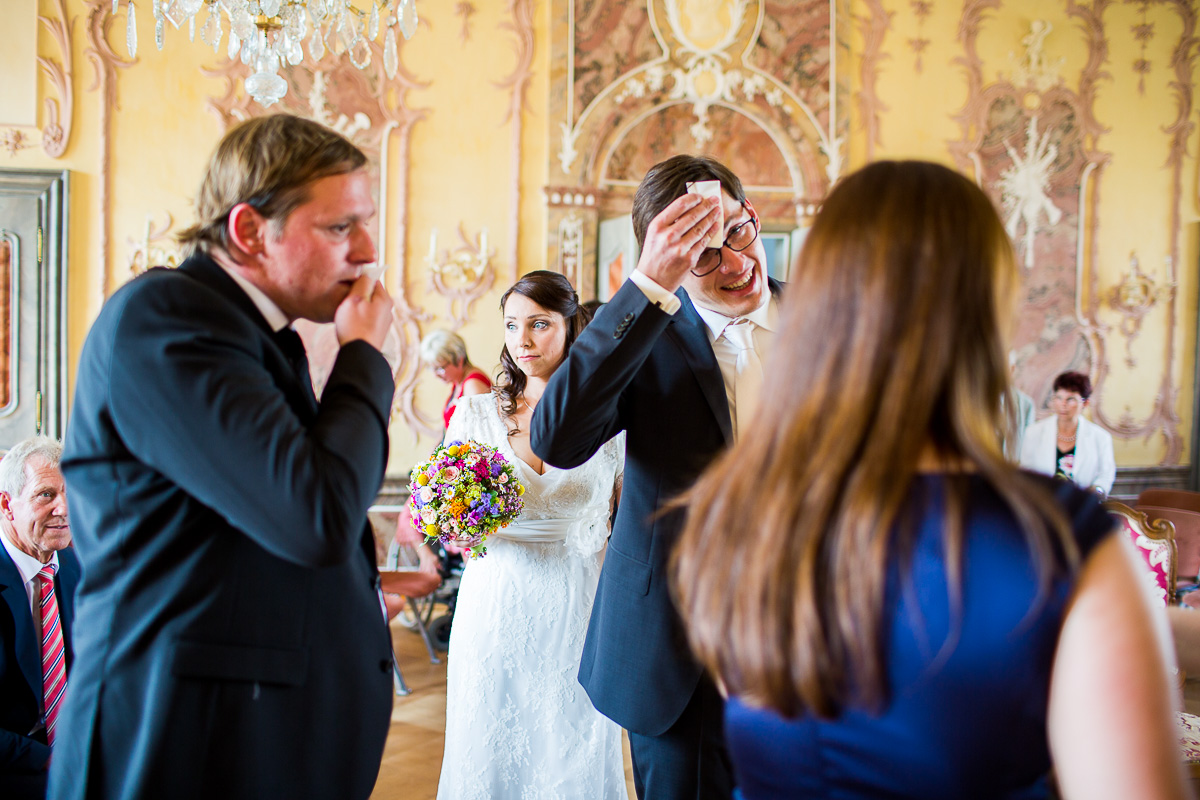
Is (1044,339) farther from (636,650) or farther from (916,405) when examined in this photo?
(916,405)

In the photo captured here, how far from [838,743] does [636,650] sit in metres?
0.89

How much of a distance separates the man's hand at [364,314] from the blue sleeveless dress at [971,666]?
33.4 inches

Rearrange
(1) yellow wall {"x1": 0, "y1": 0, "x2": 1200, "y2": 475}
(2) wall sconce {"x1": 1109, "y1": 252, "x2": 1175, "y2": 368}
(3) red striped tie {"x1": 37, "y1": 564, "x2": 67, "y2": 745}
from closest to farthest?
(3) red striped tie {"x1": 37, "y1": 564, "x2": 67, "y2": 745}
(1) yellow wall {"x1": 0, "y1": 0, "x2": 1200, "y2": 475}
(2) wall sconce {"x1": 1109, "y1": 252, "x2": 1175, "y2": 368}

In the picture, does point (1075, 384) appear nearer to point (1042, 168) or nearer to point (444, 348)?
point (1042, 168)

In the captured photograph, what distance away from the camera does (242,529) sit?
116 cm

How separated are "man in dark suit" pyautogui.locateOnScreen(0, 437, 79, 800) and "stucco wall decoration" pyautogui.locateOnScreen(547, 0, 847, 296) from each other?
4.77 meters

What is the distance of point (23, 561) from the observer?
93.8 inches

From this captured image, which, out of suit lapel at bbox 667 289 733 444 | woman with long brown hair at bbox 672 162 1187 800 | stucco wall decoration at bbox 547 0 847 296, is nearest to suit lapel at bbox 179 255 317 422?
woman with long brown hair at bbox 672 162 1187 800

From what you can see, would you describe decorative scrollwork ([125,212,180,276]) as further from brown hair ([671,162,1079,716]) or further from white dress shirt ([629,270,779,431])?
brown hair ([671,162,1079,716])

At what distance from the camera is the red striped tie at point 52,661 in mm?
2284

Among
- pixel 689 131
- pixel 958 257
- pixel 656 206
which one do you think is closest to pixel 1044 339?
pixel 689 131

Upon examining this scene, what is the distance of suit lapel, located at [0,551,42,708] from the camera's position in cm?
220

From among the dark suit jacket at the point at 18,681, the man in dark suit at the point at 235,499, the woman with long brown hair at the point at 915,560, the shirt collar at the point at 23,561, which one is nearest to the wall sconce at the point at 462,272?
the shirt collar at the point at 23,561

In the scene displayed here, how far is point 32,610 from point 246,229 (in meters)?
1.66
